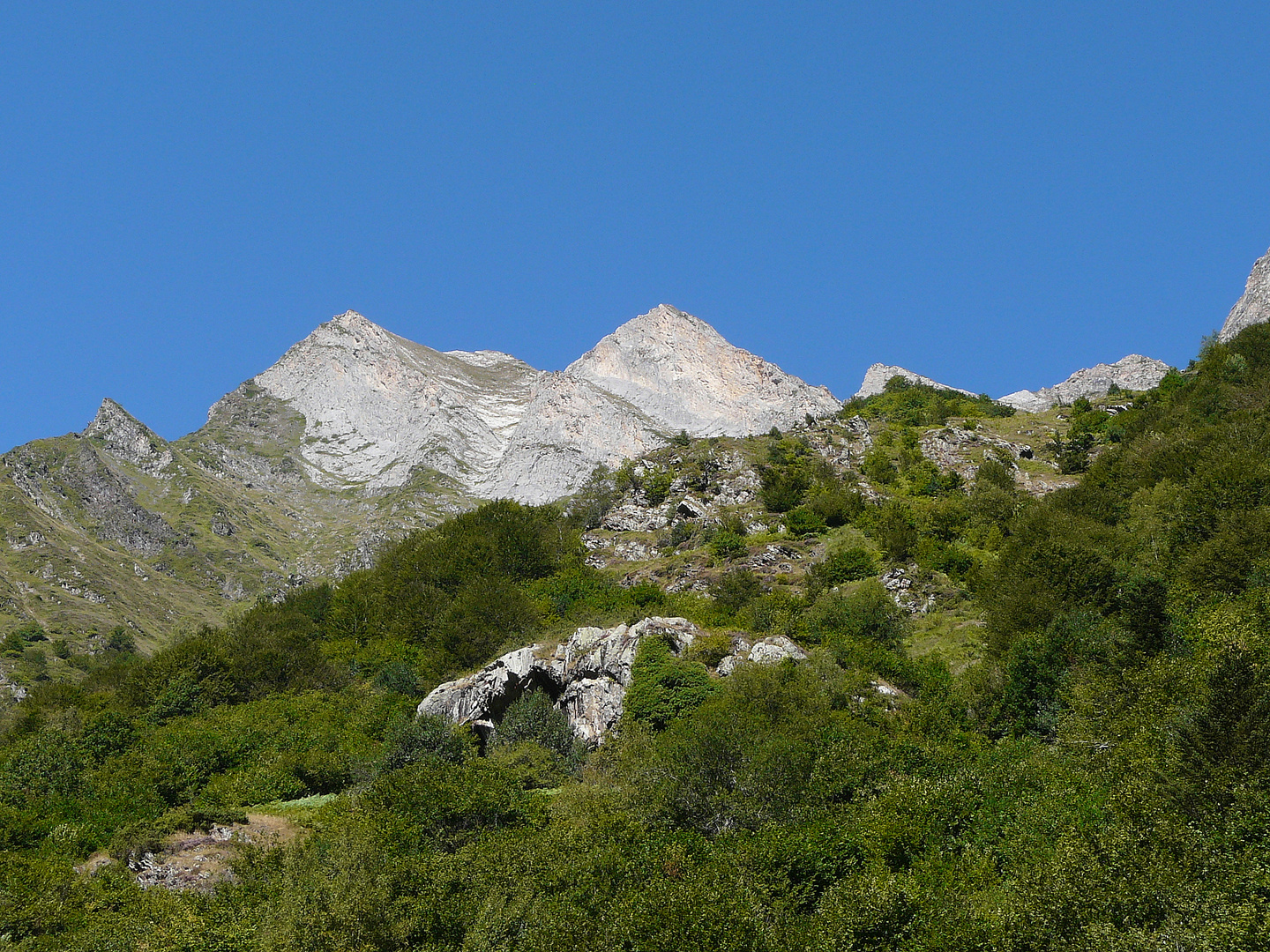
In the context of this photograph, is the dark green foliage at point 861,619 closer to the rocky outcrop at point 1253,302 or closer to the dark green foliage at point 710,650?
the dark green foliage at point 710,650

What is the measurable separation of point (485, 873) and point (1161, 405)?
293ft

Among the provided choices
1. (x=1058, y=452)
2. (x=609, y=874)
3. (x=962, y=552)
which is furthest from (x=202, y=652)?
(x=1058, y=452)

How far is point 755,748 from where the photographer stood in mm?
49188

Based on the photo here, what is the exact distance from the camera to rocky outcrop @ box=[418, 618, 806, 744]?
63906 mm

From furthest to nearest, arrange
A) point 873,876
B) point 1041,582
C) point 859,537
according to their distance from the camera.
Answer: point 859,537 < point 1041,582 < point 873,876

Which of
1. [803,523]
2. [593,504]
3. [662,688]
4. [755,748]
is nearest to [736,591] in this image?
[803,523]

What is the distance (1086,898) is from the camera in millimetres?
30906

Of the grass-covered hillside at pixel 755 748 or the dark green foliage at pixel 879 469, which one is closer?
the grass-covered hillside at pixel 755 748

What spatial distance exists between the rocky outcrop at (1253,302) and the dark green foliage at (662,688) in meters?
140

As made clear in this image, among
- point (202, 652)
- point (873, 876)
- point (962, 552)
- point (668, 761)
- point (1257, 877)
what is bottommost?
point (1257, 877)

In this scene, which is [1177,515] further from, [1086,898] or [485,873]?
[485,873]

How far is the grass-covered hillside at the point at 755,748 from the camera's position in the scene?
34.7 m

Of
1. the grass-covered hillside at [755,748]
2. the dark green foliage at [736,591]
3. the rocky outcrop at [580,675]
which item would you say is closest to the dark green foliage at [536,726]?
the grass-covered hillside at [755,748]

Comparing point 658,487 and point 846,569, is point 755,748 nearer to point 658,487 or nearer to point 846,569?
point 846,569
